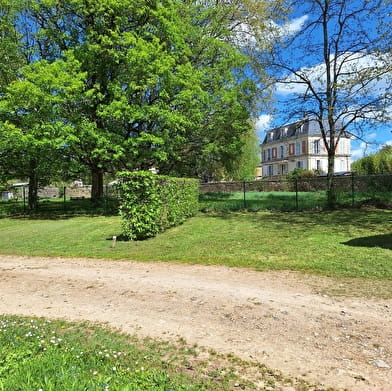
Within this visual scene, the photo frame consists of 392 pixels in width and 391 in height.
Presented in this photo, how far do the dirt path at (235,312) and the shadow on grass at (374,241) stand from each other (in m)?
3.48

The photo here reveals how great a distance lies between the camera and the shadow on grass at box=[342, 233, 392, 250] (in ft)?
27.9

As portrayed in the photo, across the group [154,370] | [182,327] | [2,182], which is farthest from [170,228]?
[2,182]

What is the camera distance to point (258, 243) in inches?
369

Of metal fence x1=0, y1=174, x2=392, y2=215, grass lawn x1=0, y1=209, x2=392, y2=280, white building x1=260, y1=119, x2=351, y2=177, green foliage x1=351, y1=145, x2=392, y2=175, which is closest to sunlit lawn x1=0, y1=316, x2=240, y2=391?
grass lawn x1=0, y1=209, x2=392, y2=280

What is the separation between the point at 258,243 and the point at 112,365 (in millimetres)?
6854

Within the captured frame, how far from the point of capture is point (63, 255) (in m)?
8.76

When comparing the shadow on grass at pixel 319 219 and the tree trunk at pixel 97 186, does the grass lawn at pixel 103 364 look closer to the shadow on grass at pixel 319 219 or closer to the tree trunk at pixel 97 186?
the shadow on grass at pixel 319 219

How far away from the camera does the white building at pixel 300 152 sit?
60.0m

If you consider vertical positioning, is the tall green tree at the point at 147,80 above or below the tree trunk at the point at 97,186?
above

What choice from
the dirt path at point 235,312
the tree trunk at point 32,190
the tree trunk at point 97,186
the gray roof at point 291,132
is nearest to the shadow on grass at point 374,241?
the dirt path at point 235,312

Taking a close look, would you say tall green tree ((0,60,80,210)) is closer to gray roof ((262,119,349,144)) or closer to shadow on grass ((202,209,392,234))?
shadow on grass ((202,209,392,234))

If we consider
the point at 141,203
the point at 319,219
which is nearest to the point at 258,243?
the point at 141,203

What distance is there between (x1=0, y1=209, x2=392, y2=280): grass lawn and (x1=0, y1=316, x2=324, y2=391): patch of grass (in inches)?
149

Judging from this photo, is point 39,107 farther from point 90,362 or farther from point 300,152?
point 300,152
